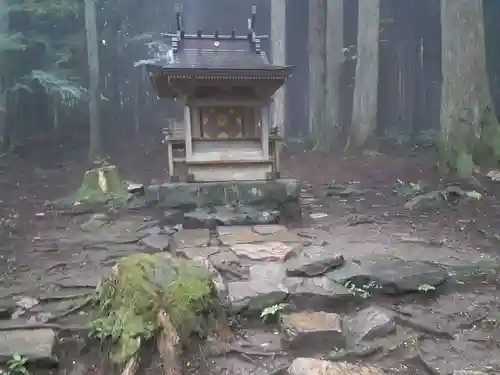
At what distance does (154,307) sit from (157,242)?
3524 millimetres

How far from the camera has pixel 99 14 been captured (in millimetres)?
22281

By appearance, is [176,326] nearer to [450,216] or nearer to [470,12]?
[450,216]

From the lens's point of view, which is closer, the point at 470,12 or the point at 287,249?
the point at 287,249

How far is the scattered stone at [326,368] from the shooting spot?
3613mm

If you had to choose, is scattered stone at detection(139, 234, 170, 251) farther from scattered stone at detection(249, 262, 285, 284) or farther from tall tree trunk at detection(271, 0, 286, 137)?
tall tree trunk at detection(271, 0, 286, 137)

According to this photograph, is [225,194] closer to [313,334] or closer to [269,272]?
Answer: [269,272]

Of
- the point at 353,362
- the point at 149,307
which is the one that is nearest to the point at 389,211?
the point at 353,362

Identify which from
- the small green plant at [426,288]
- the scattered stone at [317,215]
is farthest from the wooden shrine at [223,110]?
the small green plant at [426,288]

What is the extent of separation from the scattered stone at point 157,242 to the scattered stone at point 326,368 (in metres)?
3.74

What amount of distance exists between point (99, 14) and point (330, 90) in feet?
38.1

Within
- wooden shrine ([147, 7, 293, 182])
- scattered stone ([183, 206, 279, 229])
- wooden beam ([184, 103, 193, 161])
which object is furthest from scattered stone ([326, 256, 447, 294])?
wooden beam ([184, 103, 193, 161])

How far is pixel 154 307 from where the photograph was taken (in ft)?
13.1

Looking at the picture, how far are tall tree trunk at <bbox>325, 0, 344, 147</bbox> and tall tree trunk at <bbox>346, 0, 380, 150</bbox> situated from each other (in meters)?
1.50

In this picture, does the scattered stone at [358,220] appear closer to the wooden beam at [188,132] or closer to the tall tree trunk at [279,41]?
the wooden beam at [188,132]
